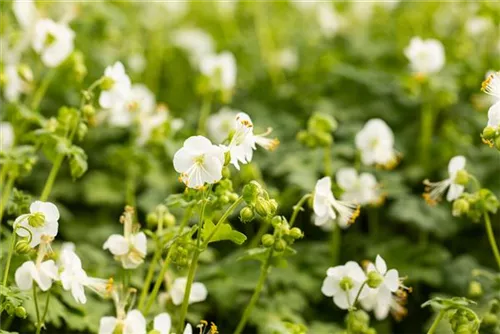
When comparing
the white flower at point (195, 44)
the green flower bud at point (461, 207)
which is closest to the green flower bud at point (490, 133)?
the green flower bud at point (461, 207)

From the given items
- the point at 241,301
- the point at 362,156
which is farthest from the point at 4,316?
the point at 362,156

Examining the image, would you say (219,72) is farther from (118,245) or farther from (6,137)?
(118,245)

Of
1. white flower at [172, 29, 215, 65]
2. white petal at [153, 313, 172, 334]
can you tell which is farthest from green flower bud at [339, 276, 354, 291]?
white flower at [172, 29, 215, 65]

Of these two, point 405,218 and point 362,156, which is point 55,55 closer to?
point 362,156

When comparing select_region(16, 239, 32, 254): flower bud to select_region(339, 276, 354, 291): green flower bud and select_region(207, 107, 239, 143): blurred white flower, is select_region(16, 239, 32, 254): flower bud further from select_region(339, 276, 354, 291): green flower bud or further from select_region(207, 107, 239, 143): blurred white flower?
select_region(207, 107, 239, 143): blurred white flower

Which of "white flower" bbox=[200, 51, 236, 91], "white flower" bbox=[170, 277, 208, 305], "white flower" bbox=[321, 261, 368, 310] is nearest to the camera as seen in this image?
"white flower" bbox=[321, 261, 368, 310]

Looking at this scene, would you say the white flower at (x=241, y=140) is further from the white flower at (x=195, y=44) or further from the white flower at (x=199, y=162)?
the white flower at (x=195, y=44)
